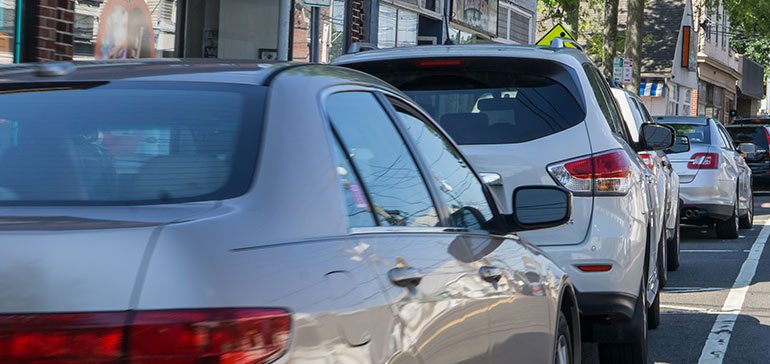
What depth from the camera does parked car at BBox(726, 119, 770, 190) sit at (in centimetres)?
2739

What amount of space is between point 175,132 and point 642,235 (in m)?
4.36

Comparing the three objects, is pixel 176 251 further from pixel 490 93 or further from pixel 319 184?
pixel 490 93

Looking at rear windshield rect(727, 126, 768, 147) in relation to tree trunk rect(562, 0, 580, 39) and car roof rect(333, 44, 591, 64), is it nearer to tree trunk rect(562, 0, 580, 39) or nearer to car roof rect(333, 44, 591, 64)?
tree trunk rect(562, 0, 580, 39)

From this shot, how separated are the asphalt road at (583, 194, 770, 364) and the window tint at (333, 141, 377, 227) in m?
4.62

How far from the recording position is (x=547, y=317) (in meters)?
4.62

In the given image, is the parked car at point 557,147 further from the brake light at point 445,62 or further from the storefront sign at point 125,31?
the storefront sign at point 125,31

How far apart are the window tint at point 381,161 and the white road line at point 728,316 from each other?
165 inches

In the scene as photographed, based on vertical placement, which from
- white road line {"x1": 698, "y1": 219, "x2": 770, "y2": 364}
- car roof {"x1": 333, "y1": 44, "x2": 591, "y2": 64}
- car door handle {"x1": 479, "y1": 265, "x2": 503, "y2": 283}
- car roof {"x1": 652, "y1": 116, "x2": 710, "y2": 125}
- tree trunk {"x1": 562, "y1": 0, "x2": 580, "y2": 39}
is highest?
tree trunk {"x1": 562, "y1": 0, "x2": 580, "y2": 39}

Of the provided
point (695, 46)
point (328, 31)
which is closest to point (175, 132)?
point (328, 31)

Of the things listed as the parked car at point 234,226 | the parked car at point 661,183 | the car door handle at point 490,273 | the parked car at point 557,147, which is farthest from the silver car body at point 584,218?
the car door handle at point 490,273

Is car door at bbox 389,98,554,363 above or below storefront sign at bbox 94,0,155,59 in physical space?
below

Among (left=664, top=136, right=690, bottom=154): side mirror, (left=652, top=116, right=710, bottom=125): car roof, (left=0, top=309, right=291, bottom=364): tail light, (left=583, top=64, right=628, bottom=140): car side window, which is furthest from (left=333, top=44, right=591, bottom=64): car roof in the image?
(left=652, top=116, right=710, bottom=125): car roof

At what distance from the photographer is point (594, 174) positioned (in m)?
6.46

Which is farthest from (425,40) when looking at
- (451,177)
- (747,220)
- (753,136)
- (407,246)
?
(407,246)
